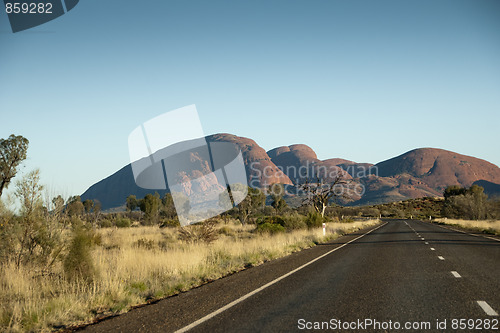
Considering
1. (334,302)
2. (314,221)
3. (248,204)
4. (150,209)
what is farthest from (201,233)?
(150,209)

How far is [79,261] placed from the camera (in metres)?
9.61

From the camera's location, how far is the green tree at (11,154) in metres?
27.5

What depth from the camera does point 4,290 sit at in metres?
8.66

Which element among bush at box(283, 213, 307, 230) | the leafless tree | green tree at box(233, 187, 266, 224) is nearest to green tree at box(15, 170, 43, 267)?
bush at box(283, 213, 307, 230)

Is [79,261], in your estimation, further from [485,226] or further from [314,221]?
[485,226]

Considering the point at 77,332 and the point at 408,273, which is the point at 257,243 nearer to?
the point at 408,273

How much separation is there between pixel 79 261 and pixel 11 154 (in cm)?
2320

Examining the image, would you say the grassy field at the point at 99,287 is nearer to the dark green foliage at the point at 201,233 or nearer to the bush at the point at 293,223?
the dark green foliage at the point at 201,233

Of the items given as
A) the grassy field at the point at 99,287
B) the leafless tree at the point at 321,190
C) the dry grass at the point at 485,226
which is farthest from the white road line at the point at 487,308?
the leafless tree at the point at 321,190

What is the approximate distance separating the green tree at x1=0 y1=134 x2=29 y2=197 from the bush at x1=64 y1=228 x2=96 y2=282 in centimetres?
2076

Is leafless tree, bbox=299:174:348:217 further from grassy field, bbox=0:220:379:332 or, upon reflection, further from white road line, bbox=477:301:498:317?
white road line, bbox=477:301:498:317

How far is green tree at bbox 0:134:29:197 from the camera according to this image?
2745 centimetres

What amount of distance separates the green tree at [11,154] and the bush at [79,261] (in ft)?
68.1

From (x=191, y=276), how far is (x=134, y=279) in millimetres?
1651
